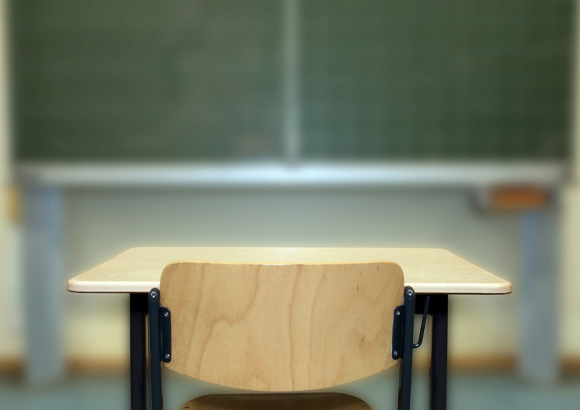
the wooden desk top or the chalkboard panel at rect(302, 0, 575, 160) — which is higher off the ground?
the chalkboard panel at rect(302, 0, 575, 160)

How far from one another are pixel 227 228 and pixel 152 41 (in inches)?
36.9

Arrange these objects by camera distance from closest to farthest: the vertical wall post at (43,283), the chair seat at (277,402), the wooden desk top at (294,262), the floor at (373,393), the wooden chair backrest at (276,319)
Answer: the wooden chair backrest at (276,319), the wooden desk top at (294,262), the chair seat at (277,402), the floor at (373,393), the vertical wall post at (43,283)

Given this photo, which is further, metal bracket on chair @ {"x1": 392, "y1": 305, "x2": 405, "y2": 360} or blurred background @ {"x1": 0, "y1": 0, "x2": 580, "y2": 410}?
blurred background @ {"x1": 0, "y1": 0, "x2": 580, "y2": 410}

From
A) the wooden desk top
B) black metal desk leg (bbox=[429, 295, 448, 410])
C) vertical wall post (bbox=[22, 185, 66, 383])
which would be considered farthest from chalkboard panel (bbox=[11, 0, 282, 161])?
black metal desk leg (bbox=[429, 295, 448, 410])

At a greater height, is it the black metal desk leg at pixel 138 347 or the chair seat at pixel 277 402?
the black metal desk leg at pixel 138 347

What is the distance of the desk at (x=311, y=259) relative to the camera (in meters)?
1.22

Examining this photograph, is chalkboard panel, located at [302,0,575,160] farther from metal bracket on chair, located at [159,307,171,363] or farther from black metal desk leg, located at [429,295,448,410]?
metal bracket on chair, located at [159,307,171,363]

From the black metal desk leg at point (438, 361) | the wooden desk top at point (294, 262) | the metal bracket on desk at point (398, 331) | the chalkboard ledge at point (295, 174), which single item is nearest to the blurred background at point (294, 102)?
the chalkboard ledge at point (295, 174)

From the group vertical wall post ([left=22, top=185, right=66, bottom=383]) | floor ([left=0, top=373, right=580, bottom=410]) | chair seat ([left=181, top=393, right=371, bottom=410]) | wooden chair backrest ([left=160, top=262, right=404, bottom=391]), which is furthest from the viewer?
vertical wall post ([left=22, top=185, right=66, bottom=383])

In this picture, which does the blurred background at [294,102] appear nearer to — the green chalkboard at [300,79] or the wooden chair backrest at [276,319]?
the green chalkboard at [300,79]

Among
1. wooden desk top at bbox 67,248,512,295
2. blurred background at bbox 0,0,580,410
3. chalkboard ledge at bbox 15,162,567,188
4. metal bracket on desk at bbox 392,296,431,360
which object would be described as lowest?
metal bracket on desk at bbox 392,296,431,360

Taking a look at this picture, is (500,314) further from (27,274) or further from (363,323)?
(27,274)

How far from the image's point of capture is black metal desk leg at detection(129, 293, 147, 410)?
1300 mm

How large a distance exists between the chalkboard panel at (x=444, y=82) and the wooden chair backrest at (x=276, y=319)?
1.64 m
